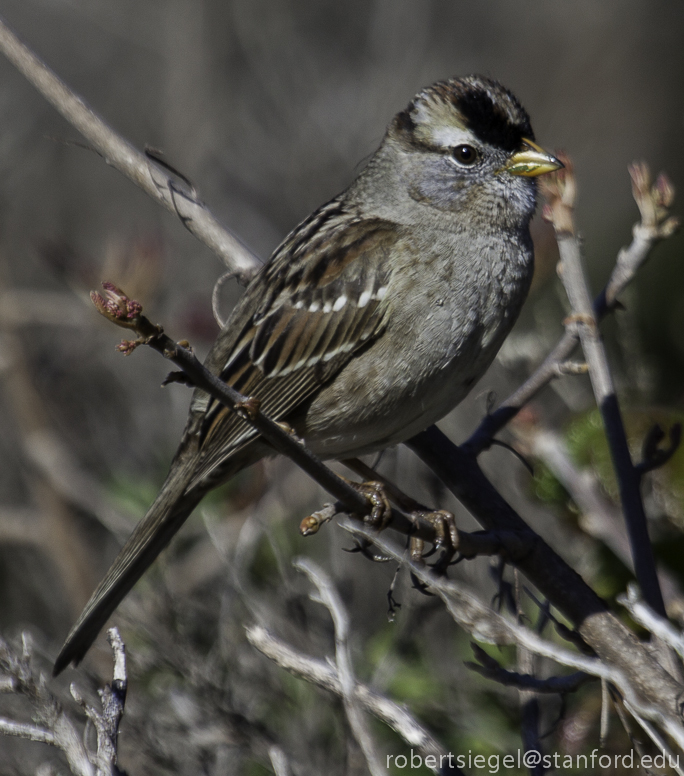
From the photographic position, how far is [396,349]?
250 centimetres

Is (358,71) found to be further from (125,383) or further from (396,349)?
(396,349)

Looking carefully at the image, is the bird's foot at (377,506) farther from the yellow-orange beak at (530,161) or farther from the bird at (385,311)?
the yellow-orange beak at (530,161)

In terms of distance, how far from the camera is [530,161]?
266cm

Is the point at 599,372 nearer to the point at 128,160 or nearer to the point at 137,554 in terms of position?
the point at 137,554

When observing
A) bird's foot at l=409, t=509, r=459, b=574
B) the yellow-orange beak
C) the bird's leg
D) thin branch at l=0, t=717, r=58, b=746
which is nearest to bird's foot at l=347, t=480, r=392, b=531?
the bird's leg

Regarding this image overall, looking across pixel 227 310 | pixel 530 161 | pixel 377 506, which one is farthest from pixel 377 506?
pixel 227 310

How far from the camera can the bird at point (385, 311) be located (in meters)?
2.49

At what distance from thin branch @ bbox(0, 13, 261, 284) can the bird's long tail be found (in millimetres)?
669

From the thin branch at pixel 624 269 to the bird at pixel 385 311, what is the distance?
130mm

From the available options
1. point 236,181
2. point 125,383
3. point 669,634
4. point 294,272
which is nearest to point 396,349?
point 294,272

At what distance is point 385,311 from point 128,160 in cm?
91

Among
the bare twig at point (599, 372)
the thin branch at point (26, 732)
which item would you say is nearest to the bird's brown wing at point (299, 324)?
the bare twig at point (599, 372)

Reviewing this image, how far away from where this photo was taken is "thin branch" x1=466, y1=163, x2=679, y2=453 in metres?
2.26

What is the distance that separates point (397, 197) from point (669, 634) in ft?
5.35
